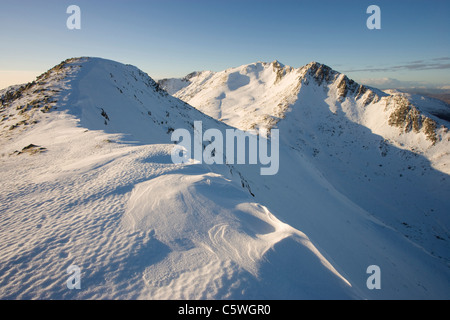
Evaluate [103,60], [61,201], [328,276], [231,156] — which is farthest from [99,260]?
[103,60]

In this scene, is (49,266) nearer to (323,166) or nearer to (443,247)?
(443,247)

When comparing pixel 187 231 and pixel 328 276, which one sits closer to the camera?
pixel 328 276

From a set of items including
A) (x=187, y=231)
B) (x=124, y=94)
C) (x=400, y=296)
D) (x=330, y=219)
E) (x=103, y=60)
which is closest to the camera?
(x=187, y=231)

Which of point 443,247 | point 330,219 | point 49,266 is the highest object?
point 49,266

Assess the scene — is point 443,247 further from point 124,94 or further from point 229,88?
point 229,88
